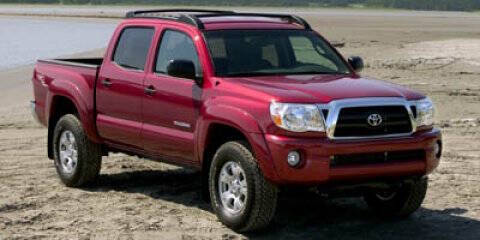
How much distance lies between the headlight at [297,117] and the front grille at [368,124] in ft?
0.51

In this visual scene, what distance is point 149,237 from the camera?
732 cm

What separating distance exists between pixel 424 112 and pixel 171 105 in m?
1.98

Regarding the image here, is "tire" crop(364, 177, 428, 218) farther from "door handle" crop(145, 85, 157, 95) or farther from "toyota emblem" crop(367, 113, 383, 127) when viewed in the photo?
"door handle" crop(145, 85, 157, 95)

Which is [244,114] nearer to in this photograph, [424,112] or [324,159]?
[324,159]

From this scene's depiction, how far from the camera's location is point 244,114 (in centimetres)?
711

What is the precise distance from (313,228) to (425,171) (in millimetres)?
964

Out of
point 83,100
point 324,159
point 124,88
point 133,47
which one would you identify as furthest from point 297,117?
point 83,100

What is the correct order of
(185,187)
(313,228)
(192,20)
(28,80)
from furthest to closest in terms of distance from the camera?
(28,80)
(185,187)
(192,20)
(313,228)

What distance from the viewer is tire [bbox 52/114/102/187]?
916cm

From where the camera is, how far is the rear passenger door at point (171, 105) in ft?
25.6

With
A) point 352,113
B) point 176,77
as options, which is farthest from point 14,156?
point 352,113

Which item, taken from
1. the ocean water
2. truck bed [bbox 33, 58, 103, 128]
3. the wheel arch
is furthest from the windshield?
the ocean water

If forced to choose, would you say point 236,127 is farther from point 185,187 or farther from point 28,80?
point 28,80

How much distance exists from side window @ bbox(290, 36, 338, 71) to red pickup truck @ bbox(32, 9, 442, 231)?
0.01 meters
